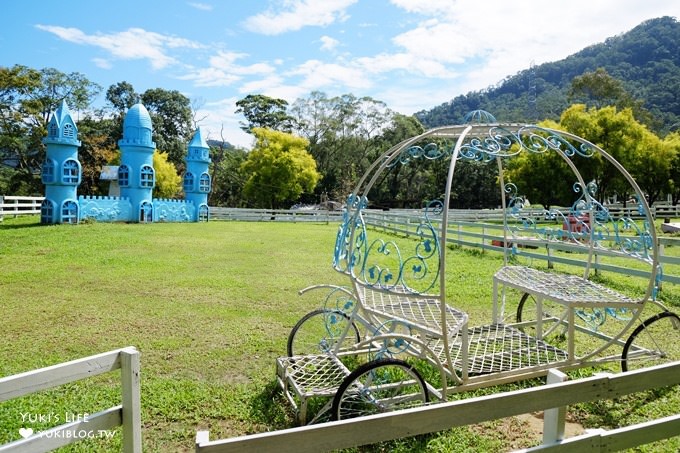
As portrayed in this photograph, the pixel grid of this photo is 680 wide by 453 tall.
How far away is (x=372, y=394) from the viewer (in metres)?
3.49

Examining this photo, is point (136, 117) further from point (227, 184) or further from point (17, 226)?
point (227, 184)

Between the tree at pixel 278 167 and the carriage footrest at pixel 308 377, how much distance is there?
1117 inches

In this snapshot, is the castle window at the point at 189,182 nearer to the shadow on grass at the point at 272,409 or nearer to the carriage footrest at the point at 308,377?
the shadow on grass at the point at 272,409

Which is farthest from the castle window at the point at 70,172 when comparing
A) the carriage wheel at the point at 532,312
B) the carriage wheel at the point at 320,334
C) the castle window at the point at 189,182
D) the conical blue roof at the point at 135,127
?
the carriage wheel at the point at 532,312

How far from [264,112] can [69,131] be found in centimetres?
Answer: 2650

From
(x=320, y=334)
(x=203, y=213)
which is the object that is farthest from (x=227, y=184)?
(x=320, y=334)

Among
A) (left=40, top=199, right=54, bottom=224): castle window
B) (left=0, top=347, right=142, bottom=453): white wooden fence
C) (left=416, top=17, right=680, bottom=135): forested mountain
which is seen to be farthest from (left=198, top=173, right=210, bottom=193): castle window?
(left=416, top=17, right=680, bottom=135): forested mountain

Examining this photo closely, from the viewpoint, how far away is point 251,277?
30.4 ft

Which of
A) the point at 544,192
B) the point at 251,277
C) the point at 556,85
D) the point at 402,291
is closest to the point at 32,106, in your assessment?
the point at 251,277

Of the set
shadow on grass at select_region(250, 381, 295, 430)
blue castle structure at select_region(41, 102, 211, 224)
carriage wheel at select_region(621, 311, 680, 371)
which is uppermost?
blue castle structure at select_region(41, 102, 211, 224)

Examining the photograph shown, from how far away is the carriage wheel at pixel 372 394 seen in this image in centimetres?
312

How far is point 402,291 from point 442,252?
679 mm

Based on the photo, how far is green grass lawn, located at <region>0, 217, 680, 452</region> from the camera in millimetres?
3572

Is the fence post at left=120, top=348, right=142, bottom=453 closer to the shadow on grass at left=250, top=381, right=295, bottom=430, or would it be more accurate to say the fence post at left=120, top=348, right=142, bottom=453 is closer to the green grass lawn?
the green grass lawn
